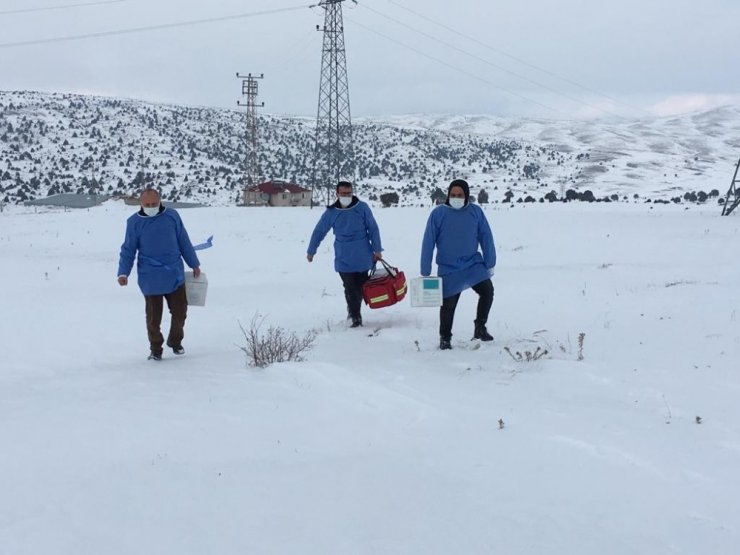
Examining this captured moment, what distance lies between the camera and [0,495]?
2.90 meters

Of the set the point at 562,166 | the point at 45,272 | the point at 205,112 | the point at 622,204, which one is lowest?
the point at 45,272

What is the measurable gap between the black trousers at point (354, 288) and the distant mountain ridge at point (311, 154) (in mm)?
29317

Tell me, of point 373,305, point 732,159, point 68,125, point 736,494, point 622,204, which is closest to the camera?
point 736,494

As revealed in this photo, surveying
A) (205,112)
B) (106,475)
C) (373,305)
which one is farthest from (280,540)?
(205,112)

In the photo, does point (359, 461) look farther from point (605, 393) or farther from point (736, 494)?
point (605, 393)

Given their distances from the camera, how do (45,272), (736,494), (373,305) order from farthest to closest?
(45,272) < (373,305) < (736,494)

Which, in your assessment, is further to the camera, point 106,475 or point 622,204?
point 622,204

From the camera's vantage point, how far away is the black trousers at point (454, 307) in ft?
20.6

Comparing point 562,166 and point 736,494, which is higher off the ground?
point 562,166

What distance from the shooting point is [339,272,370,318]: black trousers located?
25.2 ft

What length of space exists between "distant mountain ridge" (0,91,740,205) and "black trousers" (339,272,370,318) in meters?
29.3

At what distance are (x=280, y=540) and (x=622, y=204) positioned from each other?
24780 millimetres

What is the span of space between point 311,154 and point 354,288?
3570 inches

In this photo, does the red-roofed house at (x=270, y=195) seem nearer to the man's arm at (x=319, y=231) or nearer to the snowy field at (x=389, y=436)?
the snowy field at (x=389, y=436)
